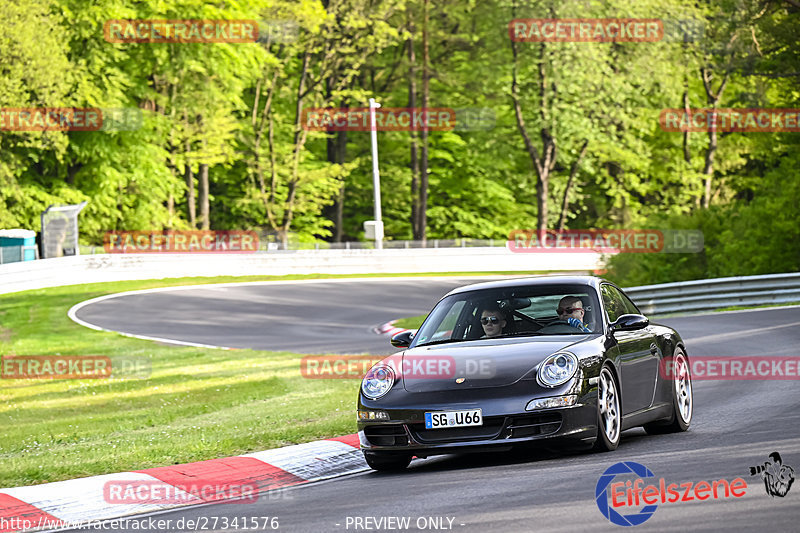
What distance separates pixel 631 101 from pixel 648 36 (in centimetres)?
386

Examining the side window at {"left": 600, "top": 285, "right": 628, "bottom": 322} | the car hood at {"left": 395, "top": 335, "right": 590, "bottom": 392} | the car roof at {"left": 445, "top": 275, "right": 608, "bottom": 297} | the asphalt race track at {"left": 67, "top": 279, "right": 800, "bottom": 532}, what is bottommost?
the asphalt race track at {"left": 67, "top": 279, "right": 800, "bottom": 532}

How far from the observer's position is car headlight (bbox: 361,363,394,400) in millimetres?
9117

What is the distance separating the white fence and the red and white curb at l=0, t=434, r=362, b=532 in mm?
25359

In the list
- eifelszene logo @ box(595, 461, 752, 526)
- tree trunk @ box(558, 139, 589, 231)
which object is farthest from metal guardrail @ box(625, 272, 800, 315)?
tree trunk @ box(558, 139, 589, 231)

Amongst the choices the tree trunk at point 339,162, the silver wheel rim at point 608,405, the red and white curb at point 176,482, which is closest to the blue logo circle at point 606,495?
the silver wheel rim at point 608,405

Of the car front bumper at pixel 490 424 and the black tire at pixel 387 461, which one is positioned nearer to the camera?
the car front bumper at pixel 490 424

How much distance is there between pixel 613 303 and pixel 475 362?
6.55 feet

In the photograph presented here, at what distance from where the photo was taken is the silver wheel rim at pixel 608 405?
8.98 m

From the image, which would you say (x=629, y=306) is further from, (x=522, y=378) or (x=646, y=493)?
(x=646, y=493)

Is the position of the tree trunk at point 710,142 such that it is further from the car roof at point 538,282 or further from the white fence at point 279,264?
the car roof at point 538,282

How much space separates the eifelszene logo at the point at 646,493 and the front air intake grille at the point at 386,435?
1.73m

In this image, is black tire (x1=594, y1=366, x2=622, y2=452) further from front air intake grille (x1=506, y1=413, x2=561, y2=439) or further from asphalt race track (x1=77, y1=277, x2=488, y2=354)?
asphalt race track (x1=77, y1=277, x2=488, y2=354)

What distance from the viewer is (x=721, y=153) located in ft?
207

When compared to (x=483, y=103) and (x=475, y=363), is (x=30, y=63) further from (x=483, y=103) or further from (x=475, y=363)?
(x=475, y=363)
